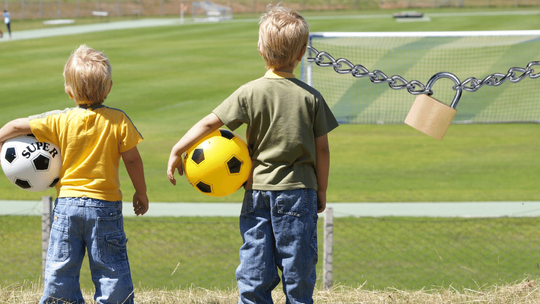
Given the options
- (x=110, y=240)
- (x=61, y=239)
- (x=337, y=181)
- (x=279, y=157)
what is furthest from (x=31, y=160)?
(x=337, y=181)

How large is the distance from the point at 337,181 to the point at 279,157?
825 centimetres

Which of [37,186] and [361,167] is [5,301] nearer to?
[37,186]

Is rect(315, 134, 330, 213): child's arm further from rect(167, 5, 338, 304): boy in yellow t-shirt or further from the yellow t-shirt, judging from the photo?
the yellow t-shirt

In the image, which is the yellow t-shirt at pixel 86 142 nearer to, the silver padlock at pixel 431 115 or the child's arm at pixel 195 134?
the child's arm at pixel 195 134

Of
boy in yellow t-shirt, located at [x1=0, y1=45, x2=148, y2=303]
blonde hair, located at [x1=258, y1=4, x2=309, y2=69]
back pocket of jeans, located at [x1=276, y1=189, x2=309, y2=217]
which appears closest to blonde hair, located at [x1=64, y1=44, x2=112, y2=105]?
boy in yellow t-shirt, located at [x1=0, y1=45, x2=148, y2=303]

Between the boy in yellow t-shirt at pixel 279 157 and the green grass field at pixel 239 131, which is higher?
the boy in yellow t-shirt at pixel 279 157

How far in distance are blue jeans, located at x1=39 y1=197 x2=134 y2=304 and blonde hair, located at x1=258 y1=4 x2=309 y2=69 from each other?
116cm

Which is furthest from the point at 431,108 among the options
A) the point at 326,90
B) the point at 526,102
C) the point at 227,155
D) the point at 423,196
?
the point at 526,102

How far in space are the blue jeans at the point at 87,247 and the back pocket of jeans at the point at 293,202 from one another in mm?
900

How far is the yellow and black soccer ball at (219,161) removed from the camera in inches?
118

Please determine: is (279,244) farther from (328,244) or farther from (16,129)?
(328,244)

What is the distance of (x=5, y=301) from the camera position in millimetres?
3873

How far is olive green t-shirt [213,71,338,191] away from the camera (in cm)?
294

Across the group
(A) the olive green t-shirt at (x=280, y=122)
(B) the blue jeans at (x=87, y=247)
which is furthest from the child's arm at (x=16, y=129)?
(A) the olive green t-shirt at (x=280, y=122)
